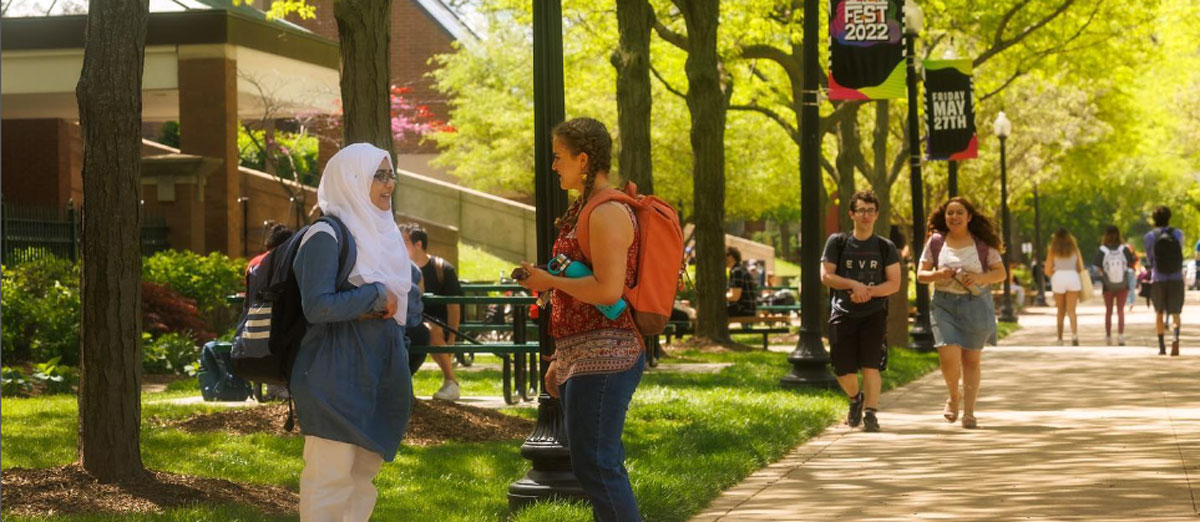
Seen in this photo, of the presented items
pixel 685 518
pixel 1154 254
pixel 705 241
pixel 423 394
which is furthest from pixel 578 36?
pixel 685 518

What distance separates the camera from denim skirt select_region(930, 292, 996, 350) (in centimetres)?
1264

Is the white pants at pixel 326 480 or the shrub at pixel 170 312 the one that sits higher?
the shrub at pixel 170 312

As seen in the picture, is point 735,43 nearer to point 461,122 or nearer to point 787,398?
point 787,398

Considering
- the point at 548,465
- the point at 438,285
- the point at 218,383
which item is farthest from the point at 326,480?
the point at 438,285

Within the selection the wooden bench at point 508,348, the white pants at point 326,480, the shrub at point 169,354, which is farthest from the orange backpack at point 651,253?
the shrub at point 169,354

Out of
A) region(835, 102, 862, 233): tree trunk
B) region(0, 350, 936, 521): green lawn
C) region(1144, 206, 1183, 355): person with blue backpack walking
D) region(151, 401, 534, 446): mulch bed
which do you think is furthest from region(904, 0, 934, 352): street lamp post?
region(151, 401, 534, 446): mulch bed

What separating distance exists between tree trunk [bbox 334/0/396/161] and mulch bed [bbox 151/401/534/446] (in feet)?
6.40

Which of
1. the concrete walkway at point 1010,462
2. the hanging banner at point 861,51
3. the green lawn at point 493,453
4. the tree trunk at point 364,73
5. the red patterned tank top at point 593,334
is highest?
the hanging banner at point 861,51

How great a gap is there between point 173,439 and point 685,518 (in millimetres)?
4251

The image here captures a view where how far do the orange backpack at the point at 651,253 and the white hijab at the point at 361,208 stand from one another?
0.77 m

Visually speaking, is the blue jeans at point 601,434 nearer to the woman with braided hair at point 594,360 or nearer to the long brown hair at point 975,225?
the woman with braided hair at point 594,360

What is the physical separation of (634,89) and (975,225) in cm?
758

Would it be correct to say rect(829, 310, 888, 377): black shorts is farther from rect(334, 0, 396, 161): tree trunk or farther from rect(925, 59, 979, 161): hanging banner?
rect(925, 59, 979, 161): hanging banner

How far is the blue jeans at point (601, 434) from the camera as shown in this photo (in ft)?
19.1
